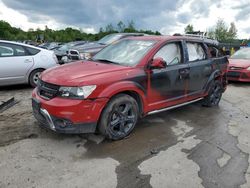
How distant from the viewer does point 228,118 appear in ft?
18.4

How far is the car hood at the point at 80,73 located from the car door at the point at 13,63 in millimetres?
3299

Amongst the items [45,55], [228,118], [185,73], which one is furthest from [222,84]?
[45,55]

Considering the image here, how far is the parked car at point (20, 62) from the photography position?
279 inches

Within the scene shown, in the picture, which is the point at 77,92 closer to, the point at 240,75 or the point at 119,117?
the point at 119,117

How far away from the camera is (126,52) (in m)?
4.95

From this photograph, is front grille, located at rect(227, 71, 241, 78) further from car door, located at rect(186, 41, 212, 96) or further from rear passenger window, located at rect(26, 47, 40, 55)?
rear passenger window, located at rect(26, 47, 40, 55)

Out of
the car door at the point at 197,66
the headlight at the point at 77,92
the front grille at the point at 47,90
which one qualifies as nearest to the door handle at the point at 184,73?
the car door at the point at 197,66

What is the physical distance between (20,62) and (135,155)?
505 centimetres

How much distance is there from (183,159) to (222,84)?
3.62m

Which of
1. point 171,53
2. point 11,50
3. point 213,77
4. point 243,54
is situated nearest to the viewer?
point 171,53

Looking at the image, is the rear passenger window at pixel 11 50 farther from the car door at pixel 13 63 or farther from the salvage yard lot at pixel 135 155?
the salvage yard lot at pixel 135 155

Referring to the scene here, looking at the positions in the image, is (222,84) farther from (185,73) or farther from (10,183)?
(10,183)

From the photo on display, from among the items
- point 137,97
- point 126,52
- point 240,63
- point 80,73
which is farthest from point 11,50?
point 240,63

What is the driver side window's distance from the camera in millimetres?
4848
